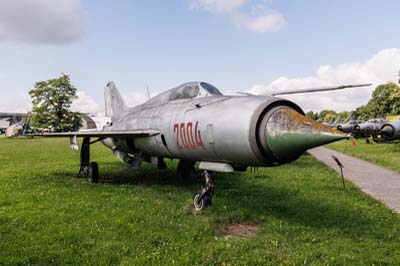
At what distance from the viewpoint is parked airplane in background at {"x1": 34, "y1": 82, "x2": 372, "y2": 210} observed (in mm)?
4629

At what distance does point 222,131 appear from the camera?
5441mm

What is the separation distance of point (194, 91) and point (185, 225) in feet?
9.77

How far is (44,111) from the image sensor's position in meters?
69.2

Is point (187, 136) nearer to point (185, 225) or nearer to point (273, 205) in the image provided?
point (185, 225)

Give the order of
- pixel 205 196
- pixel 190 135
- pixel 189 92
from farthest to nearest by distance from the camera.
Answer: pixel 189 92 < pixel 205 196 < pixel 190 135

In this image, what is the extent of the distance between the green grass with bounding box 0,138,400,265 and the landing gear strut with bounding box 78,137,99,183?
50cm

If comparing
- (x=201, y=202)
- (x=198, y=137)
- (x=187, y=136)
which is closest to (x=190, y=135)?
(x=187, y=136)

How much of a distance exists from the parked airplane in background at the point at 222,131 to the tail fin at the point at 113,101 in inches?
198

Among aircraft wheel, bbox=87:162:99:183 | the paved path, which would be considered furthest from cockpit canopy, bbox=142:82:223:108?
the paved path

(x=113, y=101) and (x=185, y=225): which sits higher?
(x=113, y=101)

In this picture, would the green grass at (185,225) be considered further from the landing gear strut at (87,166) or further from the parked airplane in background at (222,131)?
the parked airplane in background at (222,131)

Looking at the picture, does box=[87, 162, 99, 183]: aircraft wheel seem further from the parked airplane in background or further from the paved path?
the paved path

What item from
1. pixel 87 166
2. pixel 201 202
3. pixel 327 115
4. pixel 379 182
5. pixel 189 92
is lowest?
pixel 379 182

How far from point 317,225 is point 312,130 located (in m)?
2.46
